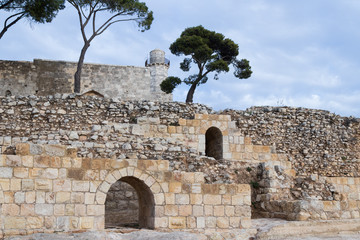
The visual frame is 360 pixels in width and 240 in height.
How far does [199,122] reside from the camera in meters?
17.8

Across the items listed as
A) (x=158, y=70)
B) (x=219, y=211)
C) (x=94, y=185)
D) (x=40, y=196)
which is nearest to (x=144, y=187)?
(x=94, y=185)

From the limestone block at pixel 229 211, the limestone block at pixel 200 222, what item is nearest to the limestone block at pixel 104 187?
the limestone block at pixel 200 222

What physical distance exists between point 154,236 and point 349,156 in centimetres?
1489

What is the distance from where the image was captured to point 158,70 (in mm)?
33438

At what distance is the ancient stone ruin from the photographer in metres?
10.1

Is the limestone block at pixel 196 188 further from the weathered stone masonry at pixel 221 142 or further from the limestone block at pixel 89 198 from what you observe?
the limestone block at pixel 89 198

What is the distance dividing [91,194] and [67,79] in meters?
17.6

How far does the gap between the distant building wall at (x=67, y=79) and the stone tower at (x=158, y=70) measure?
228cm

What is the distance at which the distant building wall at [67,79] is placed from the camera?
85.4 ft

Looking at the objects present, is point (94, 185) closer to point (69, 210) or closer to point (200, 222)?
point (69, 210)

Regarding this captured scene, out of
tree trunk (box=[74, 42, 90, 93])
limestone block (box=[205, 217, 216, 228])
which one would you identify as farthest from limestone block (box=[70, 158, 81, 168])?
tree trunk (box=[74, 42, 90, 93])

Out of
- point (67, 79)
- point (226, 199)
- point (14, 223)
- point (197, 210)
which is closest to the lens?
point (14, 223)

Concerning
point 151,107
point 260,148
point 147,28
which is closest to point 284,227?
point 260,148

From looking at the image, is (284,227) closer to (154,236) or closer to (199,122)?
(154,236)
